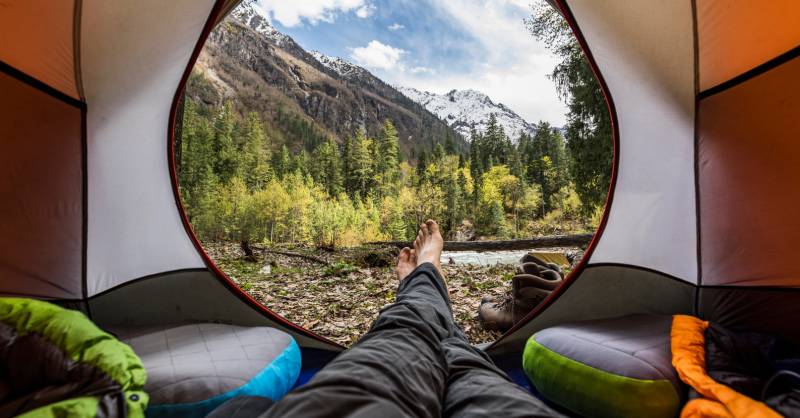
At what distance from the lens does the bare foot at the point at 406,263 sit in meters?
1.97

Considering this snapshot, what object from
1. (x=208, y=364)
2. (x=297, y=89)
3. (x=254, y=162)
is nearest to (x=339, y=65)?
(x=297, y=89)

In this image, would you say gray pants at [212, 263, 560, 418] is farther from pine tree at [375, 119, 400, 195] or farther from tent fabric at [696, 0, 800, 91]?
pine tree at [375, 119, 400, 195]

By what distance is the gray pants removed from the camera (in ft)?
1.87

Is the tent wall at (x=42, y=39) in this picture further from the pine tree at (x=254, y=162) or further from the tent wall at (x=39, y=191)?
the pine tree at (x=254, y=162)

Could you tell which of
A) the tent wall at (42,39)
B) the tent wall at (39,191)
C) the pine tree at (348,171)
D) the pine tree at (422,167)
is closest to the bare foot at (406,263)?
the tent wall at (39,191)

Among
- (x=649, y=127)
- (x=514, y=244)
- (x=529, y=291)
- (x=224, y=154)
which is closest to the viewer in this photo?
(x=649, y=127)

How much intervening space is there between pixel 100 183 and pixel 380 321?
1.44m

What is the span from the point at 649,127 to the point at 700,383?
0.99m

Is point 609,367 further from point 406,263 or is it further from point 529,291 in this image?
point 406,263

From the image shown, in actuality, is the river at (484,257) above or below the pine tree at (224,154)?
below

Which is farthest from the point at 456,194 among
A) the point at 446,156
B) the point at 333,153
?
the point at 333,153

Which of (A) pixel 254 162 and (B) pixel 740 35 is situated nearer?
(B) pixel 740 35

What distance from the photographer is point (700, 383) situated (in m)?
1.02

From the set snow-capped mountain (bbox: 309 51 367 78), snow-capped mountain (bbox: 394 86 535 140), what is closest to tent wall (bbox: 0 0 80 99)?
snow-capped mountain (bbox: 309 51 367 78)
